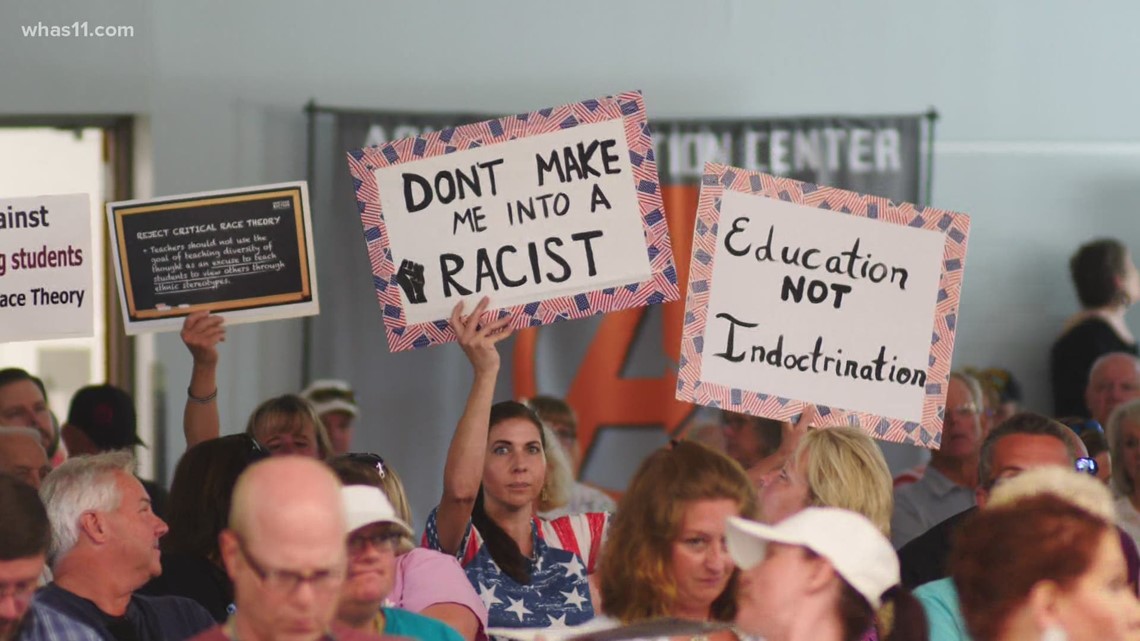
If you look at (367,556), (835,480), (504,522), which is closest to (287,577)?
(367,556)

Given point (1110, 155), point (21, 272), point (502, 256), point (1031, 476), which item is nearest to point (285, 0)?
point (21, 272)

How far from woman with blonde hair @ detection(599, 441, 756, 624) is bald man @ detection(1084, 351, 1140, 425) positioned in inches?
142

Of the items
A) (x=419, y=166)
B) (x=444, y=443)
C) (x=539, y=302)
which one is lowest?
(x=444, y=443)

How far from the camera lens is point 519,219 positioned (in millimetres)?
4801

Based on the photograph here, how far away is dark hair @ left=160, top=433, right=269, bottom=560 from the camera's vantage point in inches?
164

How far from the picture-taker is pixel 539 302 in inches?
187

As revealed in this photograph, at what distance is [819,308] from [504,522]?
3.82 ft

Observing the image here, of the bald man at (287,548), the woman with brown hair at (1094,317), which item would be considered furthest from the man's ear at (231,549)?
the woman with brown hair at (1094,317)

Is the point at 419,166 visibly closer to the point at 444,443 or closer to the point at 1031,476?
the point at 1031,476

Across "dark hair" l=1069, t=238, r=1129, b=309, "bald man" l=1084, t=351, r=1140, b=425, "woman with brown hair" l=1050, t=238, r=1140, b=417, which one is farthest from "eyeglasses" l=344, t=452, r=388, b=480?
"dark hair" l=1069, t=238, r=1129, b=309

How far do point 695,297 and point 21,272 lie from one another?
2.02 m

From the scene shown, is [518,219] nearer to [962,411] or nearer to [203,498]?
[203,498]

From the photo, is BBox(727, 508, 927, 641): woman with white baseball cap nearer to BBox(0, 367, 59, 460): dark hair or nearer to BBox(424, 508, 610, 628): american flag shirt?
BBox(424, 508, 610, 628): american flag shirt

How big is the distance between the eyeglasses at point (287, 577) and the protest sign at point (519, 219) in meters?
2.10
